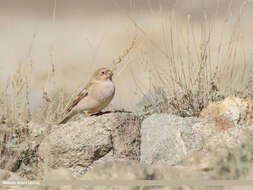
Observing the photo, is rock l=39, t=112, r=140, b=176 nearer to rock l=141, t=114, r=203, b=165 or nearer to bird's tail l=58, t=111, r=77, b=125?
rock l=141, t=114, r=203, b=165

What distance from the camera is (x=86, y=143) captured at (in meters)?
4.59

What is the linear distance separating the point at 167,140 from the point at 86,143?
765mm

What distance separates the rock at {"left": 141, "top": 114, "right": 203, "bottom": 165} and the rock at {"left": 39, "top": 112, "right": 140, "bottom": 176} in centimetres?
21

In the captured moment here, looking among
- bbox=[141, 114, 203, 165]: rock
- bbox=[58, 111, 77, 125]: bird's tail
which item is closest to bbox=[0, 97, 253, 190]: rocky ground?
bbox=[141, 114, 203, 165]: rock

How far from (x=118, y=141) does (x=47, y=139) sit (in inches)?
27.0

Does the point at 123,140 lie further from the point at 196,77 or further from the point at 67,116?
the point at 196,77

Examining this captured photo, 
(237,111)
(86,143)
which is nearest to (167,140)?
(86,143)

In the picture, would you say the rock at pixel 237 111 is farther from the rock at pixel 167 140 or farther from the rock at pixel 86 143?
the rock at pixel 86 143

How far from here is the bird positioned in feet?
16.7

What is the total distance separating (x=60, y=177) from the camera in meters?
3.19

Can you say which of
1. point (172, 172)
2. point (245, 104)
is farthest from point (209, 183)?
point (245, 104)

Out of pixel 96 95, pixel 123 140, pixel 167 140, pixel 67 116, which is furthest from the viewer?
pixel 67 116

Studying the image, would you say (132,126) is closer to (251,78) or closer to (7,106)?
(7,106)

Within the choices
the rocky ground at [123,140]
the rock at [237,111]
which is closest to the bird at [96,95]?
the rocky ground at [123,140]
